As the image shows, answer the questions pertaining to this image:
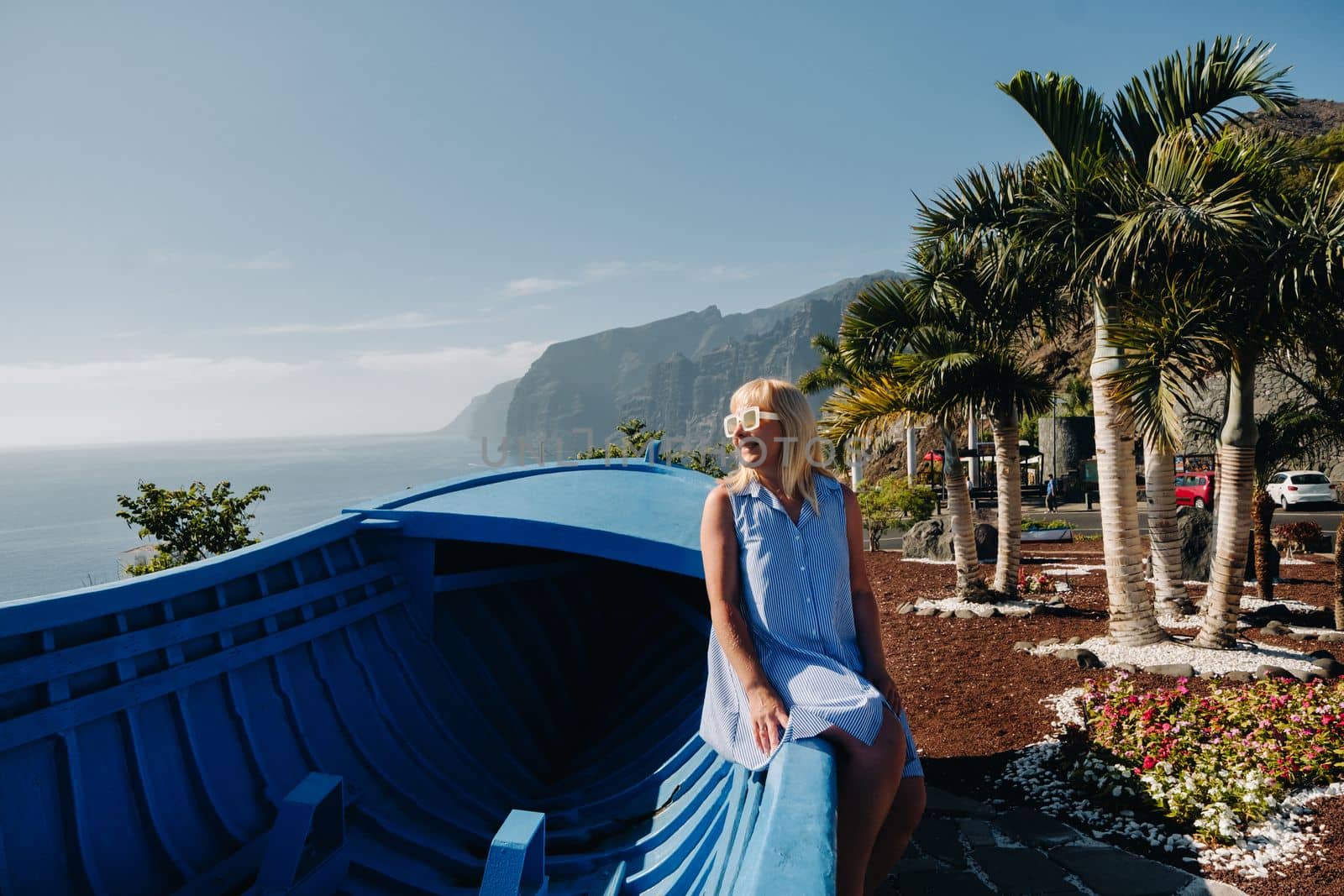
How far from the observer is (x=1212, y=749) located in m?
5.09

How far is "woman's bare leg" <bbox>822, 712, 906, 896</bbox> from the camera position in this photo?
2.18 meters

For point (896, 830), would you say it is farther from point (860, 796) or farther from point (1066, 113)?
point (1066, 113)

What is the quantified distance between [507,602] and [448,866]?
2.26 metres

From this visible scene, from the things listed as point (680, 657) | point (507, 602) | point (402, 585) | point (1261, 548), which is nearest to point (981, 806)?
point (680, 657)

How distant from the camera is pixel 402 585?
16.0 ft

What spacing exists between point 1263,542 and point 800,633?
1043 cm

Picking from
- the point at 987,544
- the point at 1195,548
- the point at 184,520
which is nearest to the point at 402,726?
the point at 1195,548

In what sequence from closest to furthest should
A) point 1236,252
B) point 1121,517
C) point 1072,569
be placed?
1. point 1236,252
2. point 1121,517
3. point 1072,569

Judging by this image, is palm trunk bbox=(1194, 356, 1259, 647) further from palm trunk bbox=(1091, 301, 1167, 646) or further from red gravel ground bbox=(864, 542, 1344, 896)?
red gravel ground bbox=(864, 542, 1344, 896)

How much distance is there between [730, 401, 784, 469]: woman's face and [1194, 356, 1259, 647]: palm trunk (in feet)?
21.7

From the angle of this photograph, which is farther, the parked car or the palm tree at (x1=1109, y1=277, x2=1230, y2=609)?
the parked car

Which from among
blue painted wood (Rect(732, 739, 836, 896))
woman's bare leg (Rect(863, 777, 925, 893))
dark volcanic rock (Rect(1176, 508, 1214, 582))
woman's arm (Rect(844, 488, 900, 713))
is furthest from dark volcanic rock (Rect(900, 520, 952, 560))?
blue painted wood (Rect(732, 739, 836, 896))

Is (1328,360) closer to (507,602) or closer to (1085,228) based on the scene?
(1085,228)

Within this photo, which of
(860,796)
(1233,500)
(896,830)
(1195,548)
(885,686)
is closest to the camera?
(860,796)
